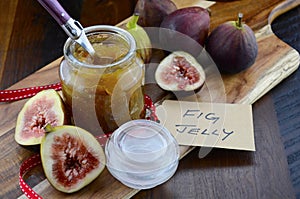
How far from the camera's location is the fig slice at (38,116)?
918 millimetres

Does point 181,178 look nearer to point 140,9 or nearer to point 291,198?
point 291,198

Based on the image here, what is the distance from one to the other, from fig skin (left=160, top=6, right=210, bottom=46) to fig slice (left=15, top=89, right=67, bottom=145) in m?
0.28

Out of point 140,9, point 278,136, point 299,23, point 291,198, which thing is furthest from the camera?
point 299,23

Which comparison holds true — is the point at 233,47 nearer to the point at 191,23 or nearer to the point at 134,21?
the point at 191,23

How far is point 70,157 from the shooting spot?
0.87 metres

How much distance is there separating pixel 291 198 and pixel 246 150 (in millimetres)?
116

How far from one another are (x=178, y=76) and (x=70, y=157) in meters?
0.30

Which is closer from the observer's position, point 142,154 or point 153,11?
point 142,154

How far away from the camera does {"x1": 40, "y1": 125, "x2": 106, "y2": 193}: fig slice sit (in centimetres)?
85

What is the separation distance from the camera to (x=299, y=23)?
125 centimetres

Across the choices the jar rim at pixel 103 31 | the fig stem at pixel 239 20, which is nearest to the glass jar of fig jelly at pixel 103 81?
the jar rim at pixel 103 31

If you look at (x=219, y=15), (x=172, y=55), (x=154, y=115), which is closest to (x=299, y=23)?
(x=219, y=15)

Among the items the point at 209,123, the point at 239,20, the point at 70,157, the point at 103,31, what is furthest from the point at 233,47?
the point at 70,157

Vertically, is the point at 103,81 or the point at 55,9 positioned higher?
the point at 55,9
